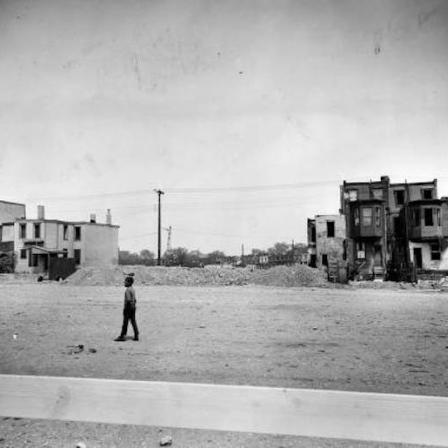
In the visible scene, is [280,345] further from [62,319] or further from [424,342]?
[62,319]

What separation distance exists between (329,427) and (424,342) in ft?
20.7

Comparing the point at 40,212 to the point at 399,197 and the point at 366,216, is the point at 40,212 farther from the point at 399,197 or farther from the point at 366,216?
the point at 399,197

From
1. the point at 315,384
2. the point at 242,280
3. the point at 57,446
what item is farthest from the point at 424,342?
the point at 242,280

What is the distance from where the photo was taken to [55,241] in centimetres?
4225

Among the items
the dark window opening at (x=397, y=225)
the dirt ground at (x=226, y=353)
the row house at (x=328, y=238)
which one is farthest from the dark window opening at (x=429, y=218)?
the dirt ground at (x=226, y=353)

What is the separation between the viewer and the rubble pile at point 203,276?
91.4 feet

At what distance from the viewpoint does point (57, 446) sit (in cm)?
380

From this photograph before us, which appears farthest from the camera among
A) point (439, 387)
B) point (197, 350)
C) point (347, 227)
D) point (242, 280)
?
point (347, 227)

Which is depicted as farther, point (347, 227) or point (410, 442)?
A: point (347, 227)

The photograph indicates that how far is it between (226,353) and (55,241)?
38.5 meters

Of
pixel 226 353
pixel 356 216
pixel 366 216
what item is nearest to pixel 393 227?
pixel 366 216

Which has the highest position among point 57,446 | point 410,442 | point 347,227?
point 347,227

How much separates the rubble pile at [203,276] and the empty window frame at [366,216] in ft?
21.4

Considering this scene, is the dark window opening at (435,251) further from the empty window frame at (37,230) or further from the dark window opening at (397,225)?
the empty window frame at (37,230)
